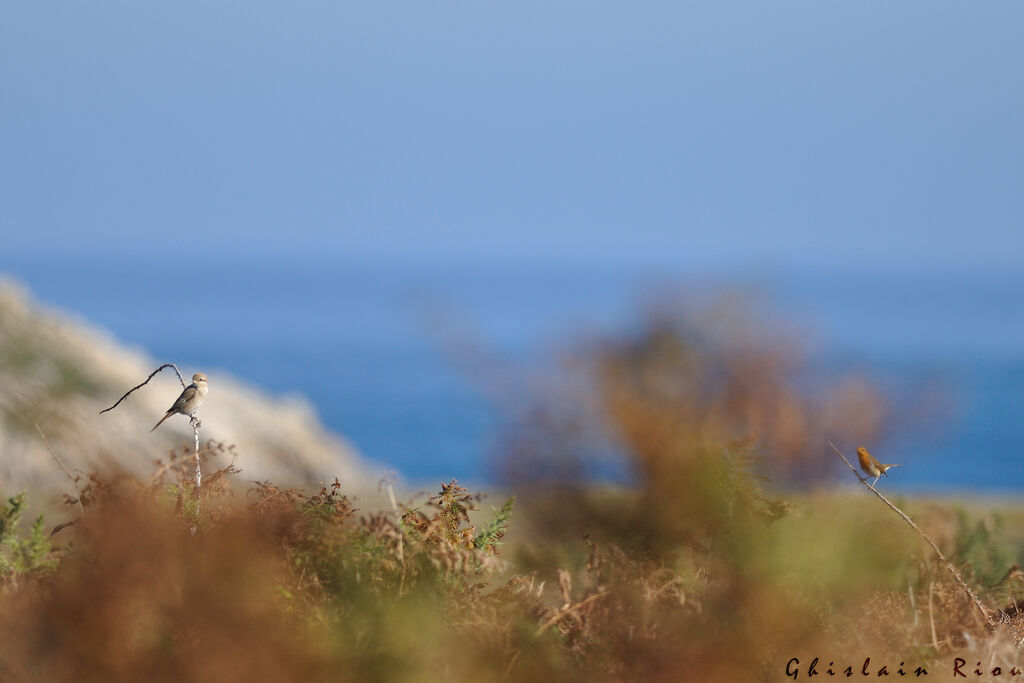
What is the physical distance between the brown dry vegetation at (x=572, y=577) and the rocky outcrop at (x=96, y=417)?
0.41 ft

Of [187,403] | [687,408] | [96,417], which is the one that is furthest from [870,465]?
[187,403]

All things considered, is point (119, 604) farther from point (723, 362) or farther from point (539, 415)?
point (723, 362)

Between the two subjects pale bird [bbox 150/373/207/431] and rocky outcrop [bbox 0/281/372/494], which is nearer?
rocky outcrop [bbox 0/281/372/494]

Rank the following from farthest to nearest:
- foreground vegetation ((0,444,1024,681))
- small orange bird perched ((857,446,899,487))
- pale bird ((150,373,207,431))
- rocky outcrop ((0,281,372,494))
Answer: pale bird ((150,373,207,431)) → small orange bird perched ((857,446,899,487)) → rocky outcrop ((0,281,372,494)) → foreground vegetation ((0,444,1024,681))

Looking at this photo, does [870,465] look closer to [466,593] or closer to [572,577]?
[572,577]

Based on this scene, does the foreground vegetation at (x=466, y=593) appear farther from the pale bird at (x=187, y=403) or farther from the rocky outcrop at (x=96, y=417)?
the pale bird at (x=187, y=403)

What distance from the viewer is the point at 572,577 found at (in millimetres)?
3252

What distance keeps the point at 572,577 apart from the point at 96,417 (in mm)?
1255

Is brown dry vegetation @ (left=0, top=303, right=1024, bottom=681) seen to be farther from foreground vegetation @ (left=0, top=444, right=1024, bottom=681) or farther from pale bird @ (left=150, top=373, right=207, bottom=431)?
pale bird @ (left=150, top=373, right=207, bottom=431)

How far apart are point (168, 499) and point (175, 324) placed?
19027 centimetres

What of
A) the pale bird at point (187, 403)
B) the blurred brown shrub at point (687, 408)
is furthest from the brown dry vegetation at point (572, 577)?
the pale bird at point (187, 403)

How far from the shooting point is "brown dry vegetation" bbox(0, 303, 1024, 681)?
2.67 meters

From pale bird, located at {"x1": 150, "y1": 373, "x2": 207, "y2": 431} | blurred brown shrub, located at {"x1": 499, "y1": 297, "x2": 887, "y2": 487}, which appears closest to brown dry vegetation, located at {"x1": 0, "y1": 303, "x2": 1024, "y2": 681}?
blurred brown shrub, located at {"x1": 499, "y1": 297, "x2": 887, "y2": 487}

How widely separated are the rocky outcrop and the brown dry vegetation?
0.12 meters
